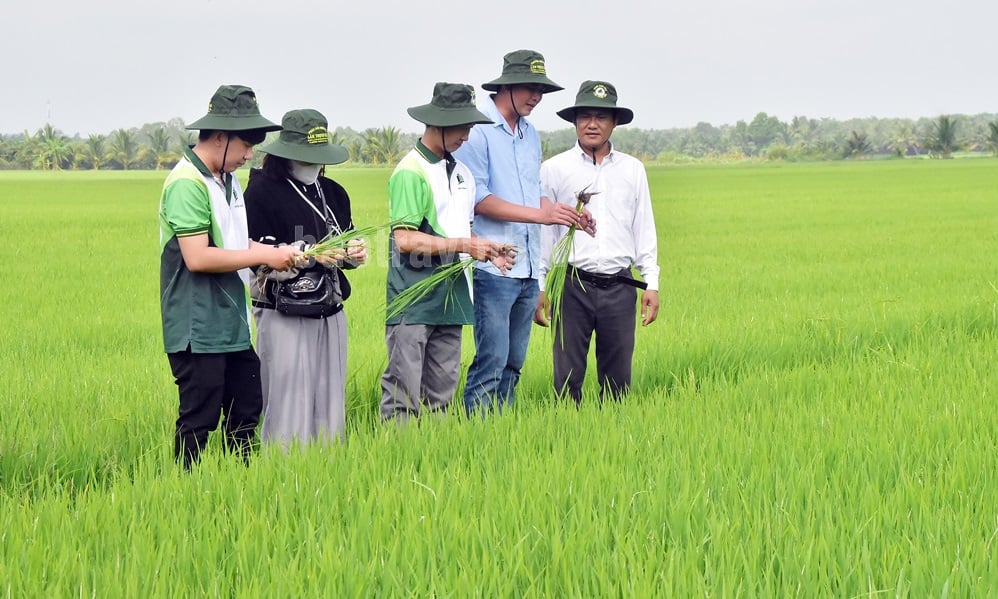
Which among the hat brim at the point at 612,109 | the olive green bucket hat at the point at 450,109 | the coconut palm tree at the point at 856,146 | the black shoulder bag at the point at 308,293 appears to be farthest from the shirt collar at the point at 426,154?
the coconut palm tree at the point at 856,146

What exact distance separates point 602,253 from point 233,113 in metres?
1.86

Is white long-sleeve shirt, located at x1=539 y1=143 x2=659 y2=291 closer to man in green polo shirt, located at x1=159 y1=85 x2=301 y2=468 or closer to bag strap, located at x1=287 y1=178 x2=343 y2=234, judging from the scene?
bag strap, located at x1=287 y1=178 x2=343 y2=234

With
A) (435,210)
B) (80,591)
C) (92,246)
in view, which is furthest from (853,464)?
(92,246)

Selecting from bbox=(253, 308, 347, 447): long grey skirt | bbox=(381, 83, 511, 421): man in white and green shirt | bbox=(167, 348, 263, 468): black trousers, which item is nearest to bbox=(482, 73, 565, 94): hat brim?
bbox=(381, 83, 511, 421): man in white and green shirt

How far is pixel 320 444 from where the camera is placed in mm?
3580

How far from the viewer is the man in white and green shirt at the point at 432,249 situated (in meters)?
4.02

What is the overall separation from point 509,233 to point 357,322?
11.2 feet

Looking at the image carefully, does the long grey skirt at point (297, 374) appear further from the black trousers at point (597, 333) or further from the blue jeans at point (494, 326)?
the black trousers at point (597, 333)

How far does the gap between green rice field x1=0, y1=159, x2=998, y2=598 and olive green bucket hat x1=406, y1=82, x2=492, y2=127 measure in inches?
20.1

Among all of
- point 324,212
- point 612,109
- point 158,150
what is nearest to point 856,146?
point 158,150

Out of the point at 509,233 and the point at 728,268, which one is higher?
the point at 509,233

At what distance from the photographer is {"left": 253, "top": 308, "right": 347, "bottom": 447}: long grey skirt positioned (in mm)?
3801

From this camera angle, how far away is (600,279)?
15.5 feet

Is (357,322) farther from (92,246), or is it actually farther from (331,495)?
(92,246)
